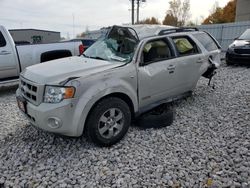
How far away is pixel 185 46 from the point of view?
193 inches

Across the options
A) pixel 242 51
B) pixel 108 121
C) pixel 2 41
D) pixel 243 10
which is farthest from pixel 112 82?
pixel 243 10

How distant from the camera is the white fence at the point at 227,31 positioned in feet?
49.2

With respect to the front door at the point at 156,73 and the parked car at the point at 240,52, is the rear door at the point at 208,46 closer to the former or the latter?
the front door at the point at 156,73

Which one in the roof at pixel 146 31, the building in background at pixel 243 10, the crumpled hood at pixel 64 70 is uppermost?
the building in background at pixel 243 10

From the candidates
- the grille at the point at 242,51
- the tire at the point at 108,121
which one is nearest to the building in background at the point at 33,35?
the grille at the point at 242,51

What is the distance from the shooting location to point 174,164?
10.4 feet

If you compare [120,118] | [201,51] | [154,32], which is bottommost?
[120,118]

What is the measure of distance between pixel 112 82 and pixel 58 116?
0.88 metres

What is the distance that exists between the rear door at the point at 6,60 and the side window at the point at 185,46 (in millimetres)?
4411

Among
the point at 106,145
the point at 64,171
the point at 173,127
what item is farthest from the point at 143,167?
the point at 173,127

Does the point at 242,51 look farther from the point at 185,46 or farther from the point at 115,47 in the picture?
the point at 115,47

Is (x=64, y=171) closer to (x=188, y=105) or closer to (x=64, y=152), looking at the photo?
(x=64, y=152)

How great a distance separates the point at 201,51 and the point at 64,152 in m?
3.45

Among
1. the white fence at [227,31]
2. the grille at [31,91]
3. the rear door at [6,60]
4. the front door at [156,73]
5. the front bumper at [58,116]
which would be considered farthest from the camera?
the white fence at [227,31]
